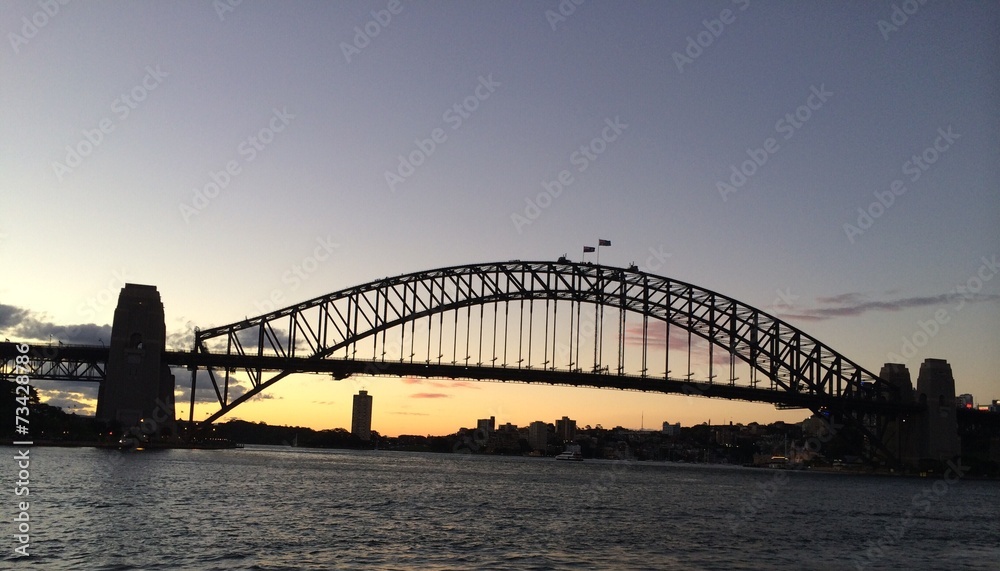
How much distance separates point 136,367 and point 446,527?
6048 centimetres

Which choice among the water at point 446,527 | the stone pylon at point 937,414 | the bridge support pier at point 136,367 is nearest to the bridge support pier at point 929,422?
the stone pylon at point 937,414

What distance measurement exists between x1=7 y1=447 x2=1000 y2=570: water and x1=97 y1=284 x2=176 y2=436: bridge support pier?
82.3ft

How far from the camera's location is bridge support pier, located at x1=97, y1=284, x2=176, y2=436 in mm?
90250

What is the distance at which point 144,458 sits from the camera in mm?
76312

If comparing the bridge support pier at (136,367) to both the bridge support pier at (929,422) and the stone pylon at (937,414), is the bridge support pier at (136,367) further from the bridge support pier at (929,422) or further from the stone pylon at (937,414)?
the stone pylon at (937,414)

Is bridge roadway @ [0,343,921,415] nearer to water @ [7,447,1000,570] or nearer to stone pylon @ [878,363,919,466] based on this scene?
stone pylon @ [878,363,919,466]

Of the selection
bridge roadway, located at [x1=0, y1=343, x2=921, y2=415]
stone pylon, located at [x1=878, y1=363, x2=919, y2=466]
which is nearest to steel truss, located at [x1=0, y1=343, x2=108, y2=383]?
bridge roadway, located at [x1=0, y1=343, x2=921, y2=415]

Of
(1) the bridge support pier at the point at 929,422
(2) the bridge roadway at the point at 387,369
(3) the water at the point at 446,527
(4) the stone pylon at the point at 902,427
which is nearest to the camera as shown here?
(3) the water at the point at 446,527

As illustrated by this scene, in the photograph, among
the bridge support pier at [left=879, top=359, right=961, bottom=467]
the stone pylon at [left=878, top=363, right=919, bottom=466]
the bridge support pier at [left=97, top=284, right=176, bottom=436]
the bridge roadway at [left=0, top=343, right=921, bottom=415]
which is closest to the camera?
the bridge support pier at [left=97, top=284, right=176, bottom=436]

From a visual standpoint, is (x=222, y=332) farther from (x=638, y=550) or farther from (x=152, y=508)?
(x=638, y=550)

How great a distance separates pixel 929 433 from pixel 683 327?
30638 mm

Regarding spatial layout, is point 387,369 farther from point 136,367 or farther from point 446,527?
point 446,527

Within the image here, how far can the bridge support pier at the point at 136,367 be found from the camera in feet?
296

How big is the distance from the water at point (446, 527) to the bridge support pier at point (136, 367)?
988 inches
